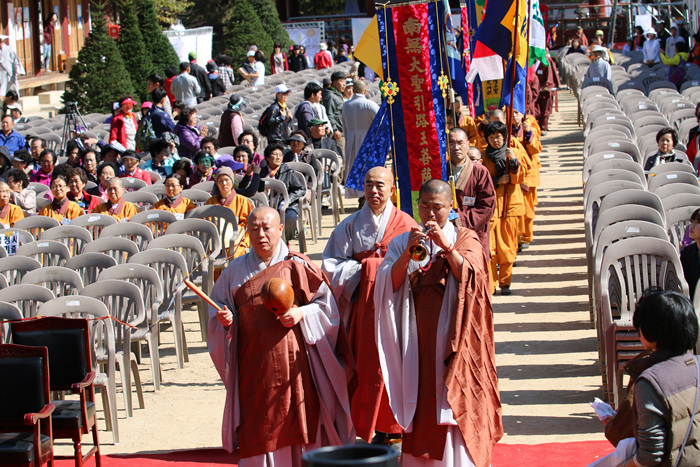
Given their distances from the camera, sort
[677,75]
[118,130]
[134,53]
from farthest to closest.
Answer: [134,53], [677,75], [118,130]

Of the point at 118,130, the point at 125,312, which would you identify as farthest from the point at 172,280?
the point at 118,130

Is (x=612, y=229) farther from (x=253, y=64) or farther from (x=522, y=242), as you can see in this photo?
(x=253, y=64)

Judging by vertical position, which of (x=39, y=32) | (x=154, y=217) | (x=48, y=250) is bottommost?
(x=48, y=250)

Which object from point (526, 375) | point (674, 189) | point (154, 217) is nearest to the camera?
point (526, 375)

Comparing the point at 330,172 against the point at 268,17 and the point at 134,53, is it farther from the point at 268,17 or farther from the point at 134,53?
the point at 268,17

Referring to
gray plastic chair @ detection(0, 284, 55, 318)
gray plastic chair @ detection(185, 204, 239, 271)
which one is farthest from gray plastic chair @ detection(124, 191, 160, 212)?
gray plastic chair @ detection(0, 284, 55, 318)

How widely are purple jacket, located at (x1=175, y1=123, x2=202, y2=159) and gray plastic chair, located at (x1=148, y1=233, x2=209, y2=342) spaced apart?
4.09m

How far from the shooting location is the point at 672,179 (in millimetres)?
8094

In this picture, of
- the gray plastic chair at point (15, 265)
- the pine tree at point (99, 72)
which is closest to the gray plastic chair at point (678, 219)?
the gray plastic chair at point (15, 265)

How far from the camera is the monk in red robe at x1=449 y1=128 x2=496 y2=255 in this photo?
7.26 m

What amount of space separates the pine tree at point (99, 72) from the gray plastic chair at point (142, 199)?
8302 millimetres

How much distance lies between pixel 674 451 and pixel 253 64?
19.2m

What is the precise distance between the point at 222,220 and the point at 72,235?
1.39 meters

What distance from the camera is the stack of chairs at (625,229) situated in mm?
5840
